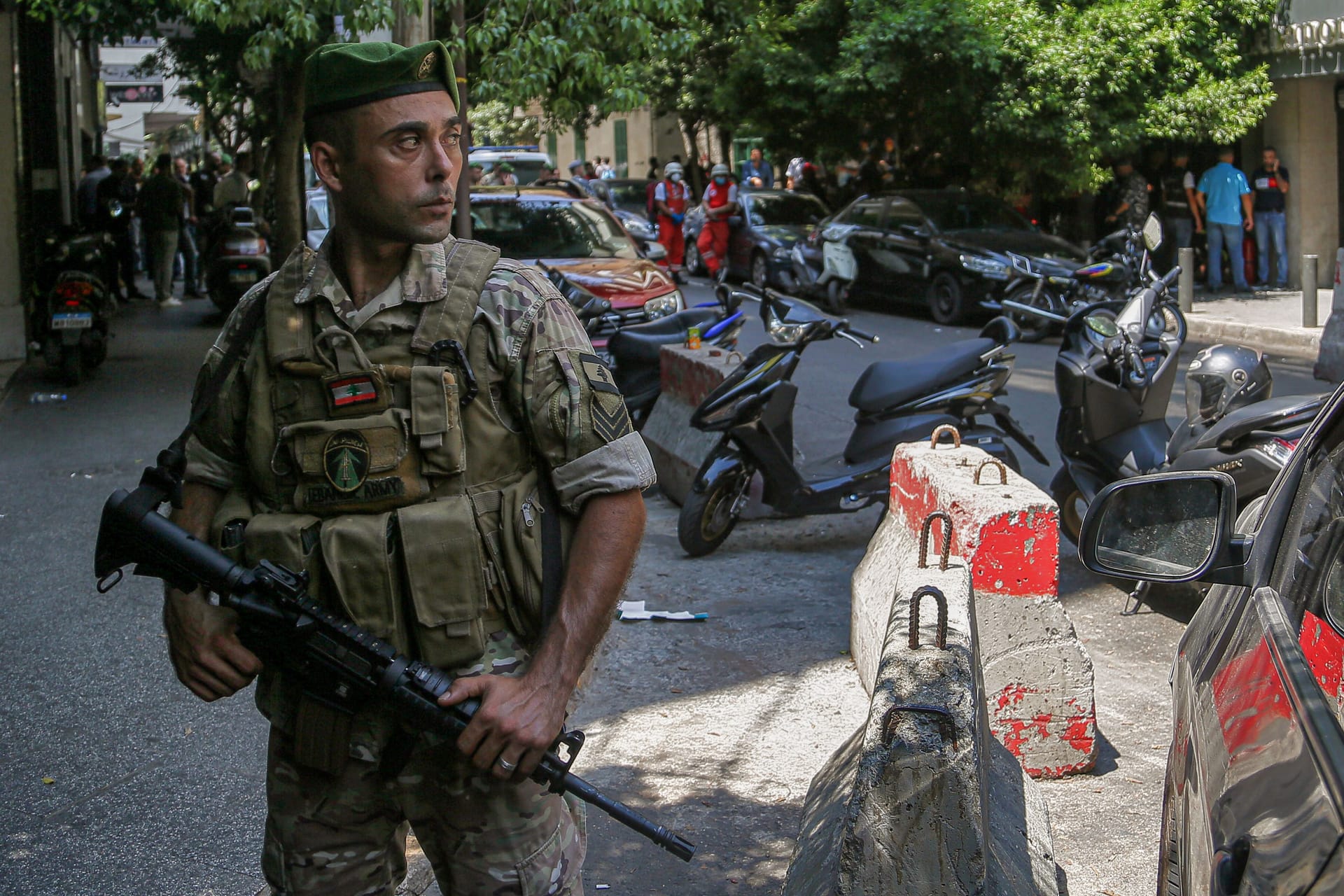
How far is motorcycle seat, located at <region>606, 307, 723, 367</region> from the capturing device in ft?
29.7

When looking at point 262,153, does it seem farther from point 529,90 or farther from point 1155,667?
point 1155,667

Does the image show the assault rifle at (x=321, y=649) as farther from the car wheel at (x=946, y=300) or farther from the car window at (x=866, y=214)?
the car window at (x=866, y=214)

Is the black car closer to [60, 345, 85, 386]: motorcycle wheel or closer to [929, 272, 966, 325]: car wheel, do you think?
[929, 272, 966, 325]: car wheel

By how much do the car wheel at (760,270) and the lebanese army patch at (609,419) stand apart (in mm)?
17002

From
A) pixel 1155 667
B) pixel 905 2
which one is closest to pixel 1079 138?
pixel 905 2

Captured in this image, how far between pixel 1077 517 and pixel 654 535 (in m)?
2.15

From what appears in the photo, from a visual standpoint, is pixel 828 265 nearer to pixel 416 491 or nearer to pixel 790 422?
pixel 790 422

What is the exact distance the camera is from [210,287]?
17094 millimetres

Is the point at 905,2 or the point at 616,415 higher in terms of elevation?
the point at 905,2

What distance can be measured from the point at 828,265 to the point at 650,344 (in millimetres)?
8902

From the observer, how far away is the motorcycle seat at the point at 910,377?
696 cm

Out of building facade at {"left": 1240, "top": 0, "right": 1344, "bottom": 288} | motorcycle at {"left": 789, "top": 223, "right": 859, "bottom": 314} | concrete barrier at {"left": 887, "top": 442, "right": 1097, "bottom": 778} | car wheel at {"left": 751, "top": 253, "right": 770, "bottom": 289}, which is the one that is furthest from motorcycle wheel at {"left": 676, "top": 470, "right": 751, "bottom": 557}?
building facade at {"left": 1240, "top": 0, "right": 1344, "bottom": 288}

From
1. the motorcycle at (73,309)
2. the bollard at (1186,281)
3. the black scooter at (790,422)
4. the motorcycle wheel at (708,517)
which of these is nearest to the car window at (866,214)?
the bollard at (1186,281)

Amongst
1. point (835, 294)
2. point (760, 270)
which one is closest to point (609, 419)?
point (835, 294)
